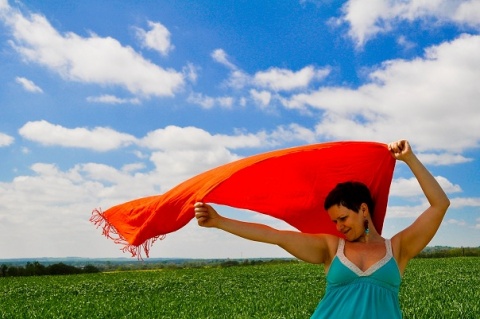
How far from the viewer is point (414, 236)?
396 cm

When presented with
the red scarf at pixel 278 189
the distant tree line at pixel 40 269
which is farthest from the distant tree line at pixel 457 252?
the red scarf at pixel 278 189

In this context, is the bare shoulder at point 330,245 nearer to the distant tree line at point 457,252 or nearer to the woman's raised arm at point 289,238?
the woman's raised arm at point 289,238

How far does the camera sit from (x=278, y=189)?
16.6 ft

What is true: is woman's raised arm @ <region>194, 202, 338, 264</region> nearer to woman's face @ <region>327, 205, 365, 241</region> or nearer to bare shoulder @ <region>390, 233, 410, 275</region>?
woman's face @ <region>327, 205, 365, 241</region>

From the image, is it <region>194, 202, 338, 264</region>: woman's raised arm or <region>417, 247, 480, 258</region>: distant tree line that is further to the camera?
<region>417, 247, 480, 258</region>: distant tree line

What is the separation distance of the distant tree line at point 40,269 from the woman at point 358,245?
146ft

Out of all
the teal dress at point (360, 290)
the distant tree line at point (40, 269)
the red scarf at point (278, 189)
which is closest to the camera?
the teal dress at point (360, 290)

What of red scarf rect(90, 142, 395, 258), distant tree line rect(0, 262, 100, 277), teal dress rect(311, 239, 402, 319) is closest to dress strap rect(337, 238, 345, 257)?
teal dress rect(311, 239, 402, 319)

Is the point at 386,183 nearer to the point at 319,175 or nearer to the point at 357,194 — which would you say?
the point at 319,175

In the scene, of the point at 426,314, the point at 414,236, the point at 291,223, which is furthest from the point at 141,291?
the point at 414,236

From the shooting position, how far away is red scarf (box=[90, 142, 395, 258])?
15.1 ft

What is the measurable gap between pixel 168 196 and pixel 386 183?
1.92 m

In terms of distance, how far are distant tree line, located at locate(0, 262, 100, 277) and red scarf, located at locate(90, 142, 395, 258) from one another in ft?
142

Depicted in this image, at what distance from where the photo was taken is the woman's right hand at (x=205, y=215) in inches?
161
